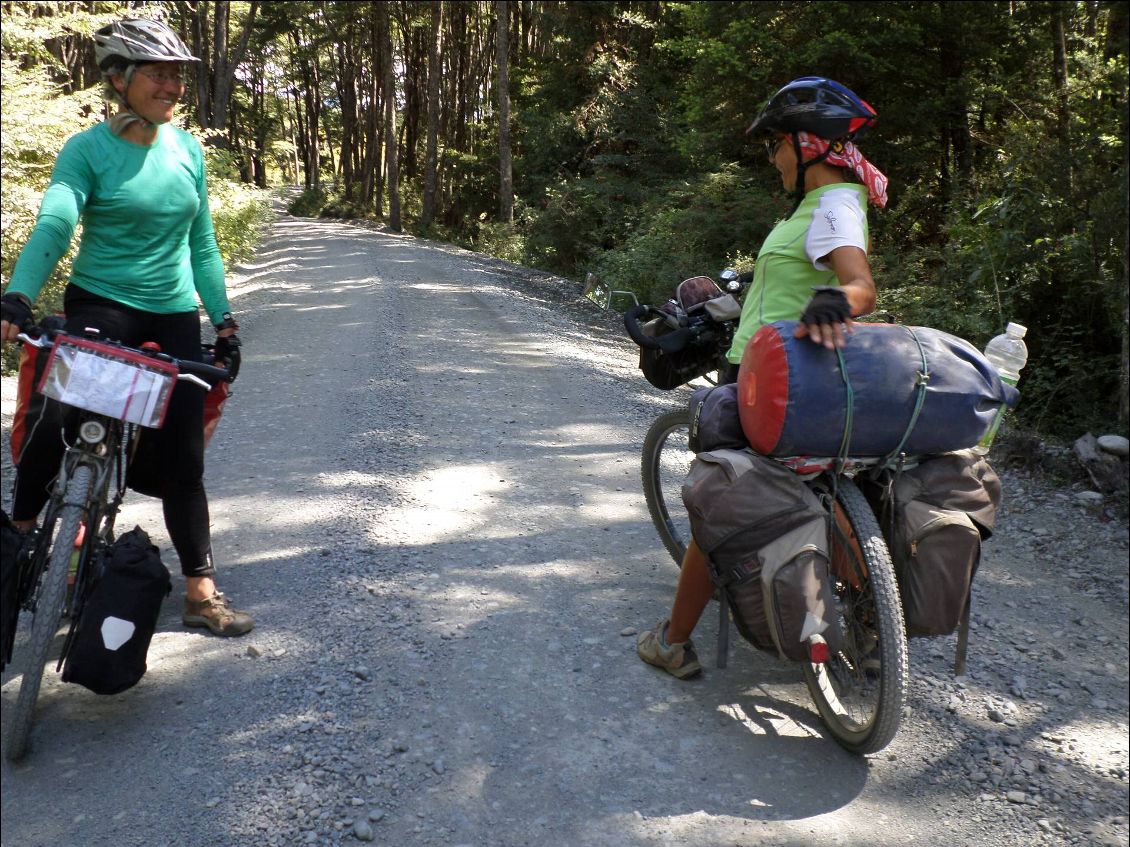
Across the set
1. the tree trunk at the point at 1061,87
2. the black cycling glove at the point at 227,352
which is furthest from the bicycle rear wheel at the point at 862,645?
the tree trunk at the point at 1061,87

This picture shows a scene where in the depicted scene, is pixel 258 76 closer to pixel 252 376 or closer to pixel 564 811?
pixel 252 376

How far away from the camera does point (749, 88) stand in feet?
43.7

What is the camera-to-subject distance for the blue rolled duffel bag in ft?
8.80

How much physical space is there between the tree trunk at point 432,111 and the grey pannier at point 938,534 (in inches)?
1243

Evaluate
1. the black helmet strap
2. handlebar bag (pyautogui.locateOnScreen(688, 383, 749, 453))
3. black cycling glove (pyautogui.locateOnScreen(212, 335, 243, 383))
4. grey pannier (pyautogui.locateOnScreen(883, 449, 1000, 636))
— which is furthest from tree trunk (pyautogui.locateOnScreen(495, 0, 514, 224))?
grey pannier (pyautogui.locateOnScreen(883, 449, 1000, 636))

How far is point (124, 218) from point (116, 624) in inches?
59.9

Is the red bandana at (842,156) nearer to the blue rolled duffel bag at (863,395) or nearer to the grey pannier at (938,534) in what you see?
the blue rolled duffel bag at (863,395)

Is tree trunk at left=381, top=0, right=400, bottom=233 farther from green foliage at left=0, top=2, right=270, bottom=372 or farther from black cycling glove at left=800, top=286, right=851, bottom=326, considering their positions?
black cycling glove at left=800, top=286, right=851, bottom=326

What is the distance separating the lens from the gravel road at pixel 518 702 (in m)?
2.71

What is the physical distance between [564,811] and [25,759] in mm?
1803

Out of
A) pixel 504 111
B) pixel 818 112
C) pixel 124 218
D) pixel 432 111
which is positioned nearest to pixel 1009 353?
pixel 818 112

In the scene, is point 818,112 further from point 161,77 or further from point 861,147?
point 861,147

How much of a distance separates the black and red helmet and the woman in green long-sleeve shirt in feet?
7.21

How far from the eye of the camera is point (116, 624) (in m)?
2.99
